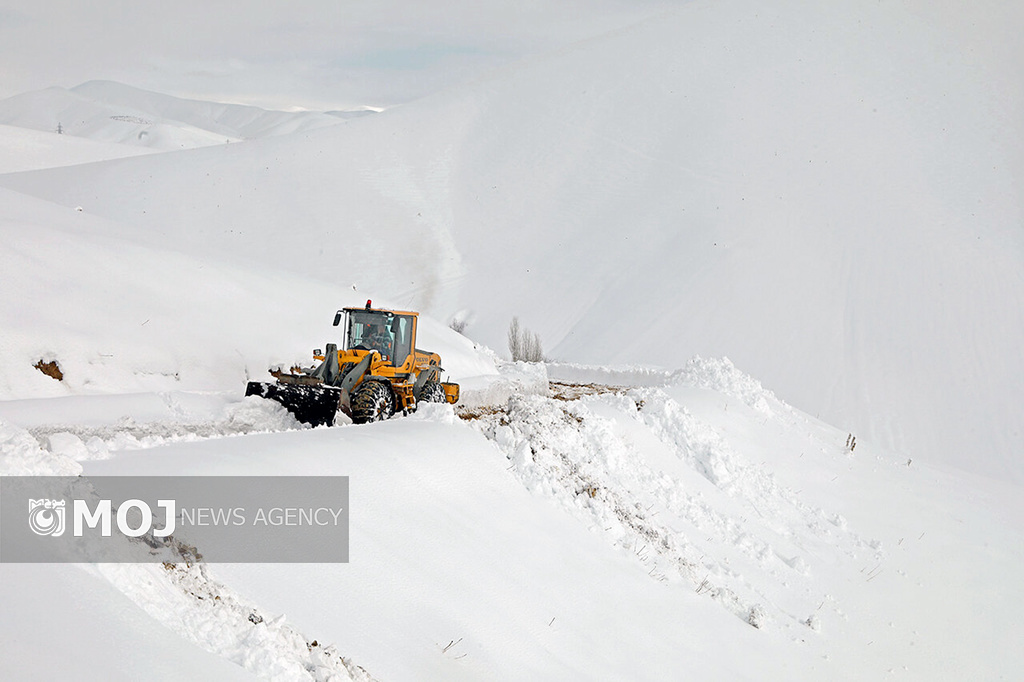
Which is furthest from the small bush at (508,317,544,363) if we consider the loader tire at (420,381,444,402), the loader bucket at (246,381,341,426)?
the loader bucket at (246,381,341,426)

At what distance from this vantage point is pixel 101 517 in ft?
17.0

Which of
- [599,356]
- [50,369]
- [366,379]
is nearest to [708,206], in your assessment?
[599,356]

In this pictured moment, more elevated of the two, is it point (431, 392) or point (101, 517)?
point (431, 392)

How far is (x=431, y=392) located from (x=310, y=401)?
2.57 metres

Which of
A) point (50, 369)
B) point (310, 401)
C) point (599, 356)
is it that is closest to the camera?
point (310, 401)

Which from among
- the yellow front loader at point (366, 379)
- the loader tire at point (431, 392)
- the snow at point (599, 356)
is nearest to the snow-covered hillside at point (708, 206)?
the snow at point (599, 356)

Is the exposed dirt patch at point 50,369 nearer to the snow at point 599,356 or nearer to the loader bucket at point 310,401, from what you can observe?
the snow at point 599,356

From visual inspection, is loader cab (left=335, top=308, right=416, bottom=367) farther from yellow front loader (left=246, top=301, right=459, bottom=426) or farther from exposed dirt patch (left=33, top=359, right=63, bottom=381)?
exposed dirt patch (left=33, top=359, right=63, bottom=381)

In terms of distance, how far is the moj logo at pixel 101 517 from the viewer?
15.8ft

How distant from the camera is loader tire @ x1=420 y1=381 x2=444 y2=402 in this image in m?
14.0

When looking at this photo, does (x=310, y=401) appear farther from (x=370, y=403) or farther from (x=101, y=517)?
(x=101, y=517)

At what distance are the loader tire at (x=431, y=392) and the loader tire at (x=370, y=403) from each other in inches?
45.2

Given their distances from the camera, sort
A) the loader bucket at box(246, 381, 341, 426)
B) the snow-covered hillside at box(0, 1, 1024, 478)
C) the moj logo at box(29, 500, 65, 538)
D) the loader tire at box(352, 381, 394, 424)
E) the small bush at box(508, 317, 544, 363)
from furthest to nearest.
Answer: the snow-covered hillside at box(0, 1, 1024, 478)
the small bush at box(508, 317, 544, 363)
the loader tire at box(352, 381, 394, 424)
the loader bucket at box(246, 381, 341, 426)
the moj logo at box(29, 500, 65, 538)

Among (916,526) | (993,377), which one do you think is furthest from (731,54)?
(916,526)
